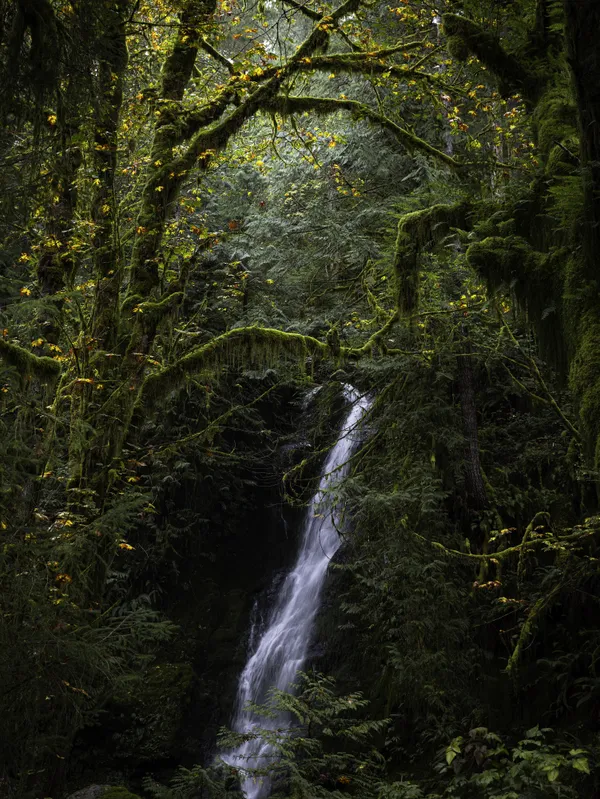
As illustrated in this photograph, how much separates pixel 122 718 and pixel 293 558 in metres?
4.30

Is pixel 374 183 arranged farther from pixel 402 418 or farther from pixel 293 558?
pixel 293 558

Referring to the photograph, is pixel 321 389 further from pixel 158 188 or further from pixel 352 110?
pixel 158 188

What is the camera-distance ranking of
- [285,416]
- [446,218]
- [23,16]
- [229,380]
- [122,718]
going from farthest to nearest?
[285,416] < [229,380] < [122,718] < [446,218] < [23,16]

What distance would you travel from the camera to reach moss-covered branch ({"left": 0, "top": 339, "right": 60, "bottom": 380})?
6.68 metres

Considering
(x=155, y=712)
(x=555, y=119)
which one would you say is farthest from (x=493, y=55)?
(x=155, y=712)

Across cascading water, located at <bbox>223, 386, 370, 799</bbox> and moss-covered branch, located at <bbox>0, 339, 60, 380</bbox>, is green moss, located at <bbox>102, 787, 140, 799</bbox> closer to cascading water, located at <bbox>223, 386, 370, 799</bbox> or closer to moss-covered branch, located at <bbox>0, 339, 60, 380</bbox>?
cascading water, located at <bbox>223, 386, 370, 799</bbox>

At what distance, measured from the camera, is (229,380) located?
14.2 metres

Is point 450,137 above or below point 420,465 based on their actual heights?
above

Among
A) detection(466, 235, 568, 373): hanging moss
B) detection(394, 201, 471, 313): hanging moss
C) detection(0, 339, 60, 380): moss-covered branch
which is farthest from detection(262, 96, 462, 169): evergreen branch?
detection(0, 339, 60, 380): moss-covered branch

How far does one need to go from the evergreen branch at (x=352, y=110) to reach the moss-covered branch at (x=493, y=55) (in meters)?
3.06

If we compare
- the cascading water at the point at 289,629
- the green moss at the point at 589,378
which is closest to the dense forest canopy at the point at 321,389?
the green moss at the point at 589,378

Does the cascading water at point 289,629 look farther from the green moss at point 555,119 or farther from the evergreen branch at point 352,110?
the green moss at point 555,119

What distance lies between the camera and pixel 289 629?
11.7 meters

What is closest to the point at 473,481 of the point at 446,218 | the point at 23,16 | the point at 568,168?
the point at 446,218
